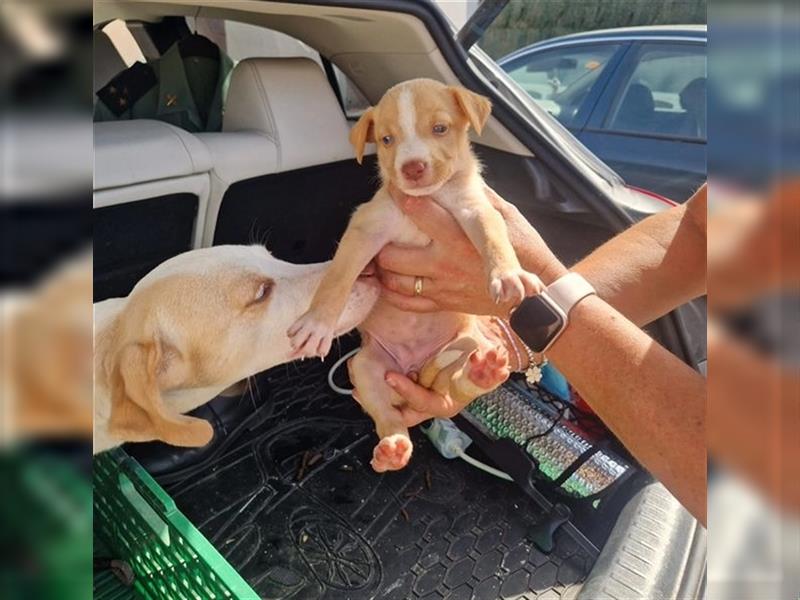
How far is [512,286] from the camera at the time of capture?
3.78 feet

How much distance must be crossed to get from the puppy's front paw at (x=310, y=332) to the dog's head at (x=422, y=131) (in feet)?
0.98

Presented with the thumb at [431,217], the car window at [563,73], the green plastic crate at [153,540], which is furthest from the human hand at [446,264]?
the car window at [563,73]

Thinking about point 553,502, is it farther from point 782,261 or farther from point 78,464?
point 78,464

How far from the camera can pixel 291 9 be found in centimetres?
135

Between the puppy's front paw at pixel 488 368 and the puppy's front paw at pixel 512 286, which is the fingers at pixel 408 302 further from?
the puppy's front paw at pixel 512 286

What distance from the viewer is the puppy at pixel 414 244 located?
124 cm

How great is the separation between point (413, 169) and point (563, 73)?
145 cm

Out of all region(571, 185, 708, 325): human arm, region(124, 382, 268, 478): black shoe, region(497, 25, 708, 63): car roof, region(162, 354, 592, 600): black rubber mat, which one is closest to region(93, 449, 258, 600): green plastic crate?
region(124, 382, 268, 478): black shoe

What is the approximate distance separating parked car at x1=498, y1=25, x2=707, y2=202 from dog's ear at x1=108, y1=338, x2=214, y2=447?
119cm

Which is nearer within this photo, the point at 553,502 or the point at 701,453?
the point at 701,453

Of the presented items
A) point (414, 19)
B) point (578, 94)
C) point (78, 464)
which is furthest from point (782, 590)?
point (578, 94)

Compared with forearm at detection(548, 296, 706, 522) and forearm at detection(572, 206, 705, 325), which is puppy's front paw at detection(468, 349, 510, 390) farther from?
forearm at detection(572, 206, 705, 325)

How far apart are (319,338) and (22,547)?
0.75 m

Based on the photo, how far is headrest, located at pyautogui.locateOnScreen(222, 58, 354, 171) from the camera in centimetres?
156
